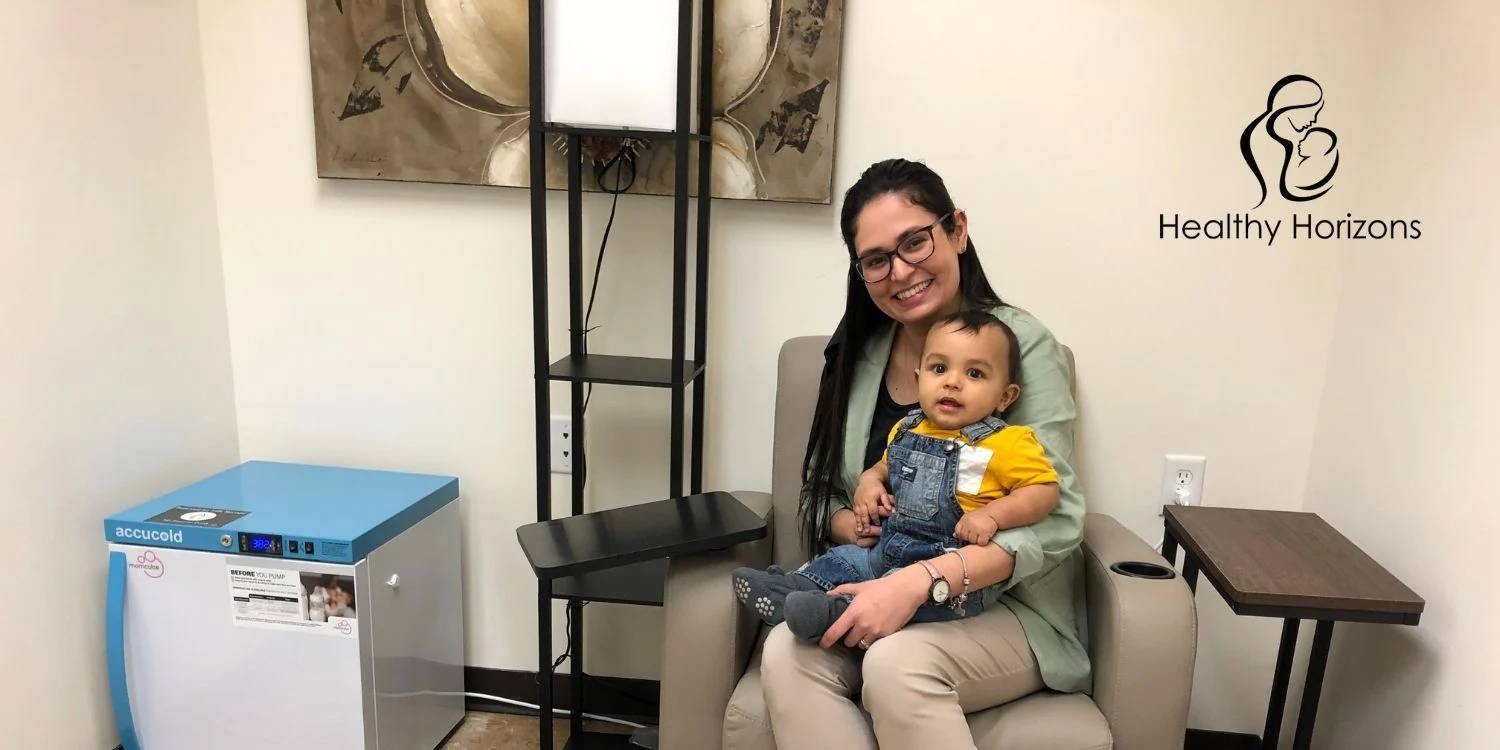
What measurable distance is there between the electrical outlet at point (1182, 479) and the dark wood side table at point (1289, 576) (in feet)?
Answer: 0.63

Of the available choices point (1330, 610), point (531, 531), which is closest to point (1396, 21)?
point (1330, 610)

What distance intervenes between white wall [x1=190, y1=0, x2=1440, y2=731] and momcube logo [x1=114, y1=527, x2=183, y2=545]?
0.43m

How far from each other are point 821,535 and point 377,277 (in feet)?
3.49

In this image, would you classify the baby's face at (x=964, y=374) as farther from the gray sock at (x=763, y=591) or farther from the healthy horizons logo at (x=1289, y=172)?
the healthy horizons logo at (x=1289, y=172)

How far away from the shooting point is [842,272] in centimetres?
163

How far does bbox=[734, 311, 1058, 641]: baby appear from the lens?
1.16m

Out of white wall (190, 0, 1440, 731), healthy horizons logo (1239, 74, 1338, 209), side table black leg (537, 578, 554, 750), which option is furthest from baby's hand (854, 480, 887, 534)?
healthy horizons logo (1239, 74, 1338, 209)

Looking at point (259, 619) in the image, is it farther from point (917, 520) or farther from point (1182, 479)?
point (1182, 479)

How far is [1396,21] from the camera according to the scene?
1.43 meters

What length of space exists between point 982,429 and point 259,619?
48.6 inches

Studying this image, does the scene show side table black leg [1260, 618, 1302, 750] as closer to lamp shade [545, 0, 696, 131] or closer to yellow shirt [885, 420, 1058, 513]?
yellow shirt [885, 420, 1058, 513]

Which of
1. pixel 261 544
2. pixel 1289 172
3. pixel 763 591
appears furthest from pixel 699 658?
pixel 1289 172

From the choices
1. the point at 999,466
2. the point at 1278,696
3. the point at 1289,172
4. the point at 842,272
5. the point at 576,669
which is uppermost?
the point at 1289,172

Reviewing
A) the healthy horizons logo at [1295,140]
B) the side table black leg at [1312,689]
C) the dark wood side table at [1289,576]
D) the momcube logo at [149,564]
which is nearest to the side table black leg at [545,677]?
the momcube logo at [149,564]
